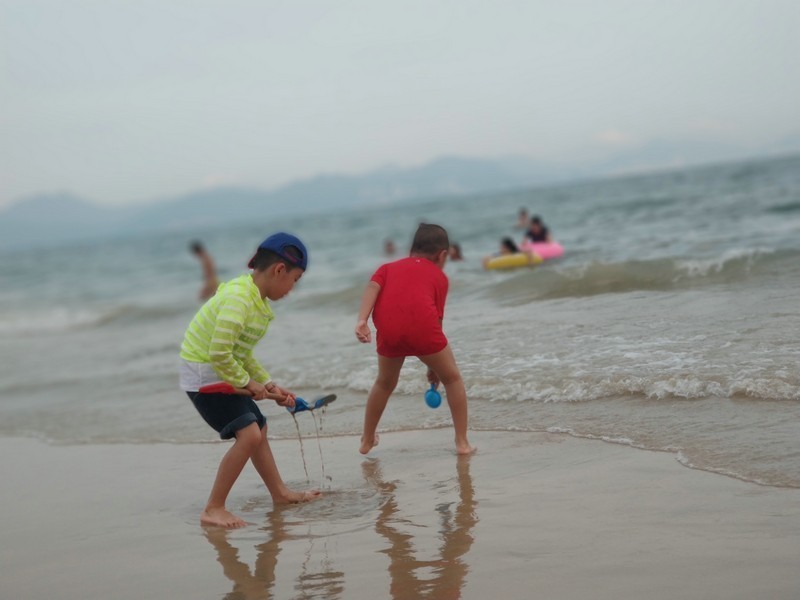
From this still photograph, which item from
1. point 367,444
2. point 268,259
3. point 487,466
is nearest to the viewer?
point 268,259

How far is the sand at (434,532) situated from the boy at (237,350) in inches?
14.1

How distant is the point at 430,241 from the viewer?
5.48 metres

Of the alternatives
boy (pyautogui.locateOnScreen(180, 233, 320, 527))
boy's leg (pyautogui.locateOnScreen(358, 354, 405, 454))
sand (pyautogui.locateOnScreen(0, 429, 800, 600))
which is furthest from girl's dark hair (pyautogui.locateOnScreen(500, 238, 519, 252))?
boy (pyautogui.locateOnScreen(180, 233, 320, 527))

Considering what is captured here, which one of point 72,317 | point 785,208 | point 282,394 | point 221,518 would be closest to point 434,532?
point 282,394

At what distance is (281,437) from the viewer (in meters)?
6.68

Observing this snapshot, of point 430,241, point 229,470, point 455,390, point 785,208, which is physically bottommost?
point 229,470

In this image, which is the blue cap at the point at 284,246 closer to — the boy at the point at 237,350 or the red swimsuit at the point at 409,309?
the boy at the point at 237,350

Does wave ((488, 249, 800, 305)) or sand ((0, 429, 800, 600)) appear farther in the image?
wave ((488, 249, 800, 305))

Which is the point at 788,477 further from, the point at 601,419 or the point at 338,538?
the point at 338,538

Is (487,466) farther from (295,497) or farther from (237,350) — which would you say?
(237,350)

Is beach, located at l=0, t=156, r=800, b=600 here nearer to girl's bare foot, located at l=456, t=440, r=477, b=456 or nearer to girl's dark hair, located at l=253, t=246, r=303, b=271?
girl's bare foot, located at l=456, t=440, r=477, b=456

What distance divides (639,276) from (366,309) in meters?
7.57

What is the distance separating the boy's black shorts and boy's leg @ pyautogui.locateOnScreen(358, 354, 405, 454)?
3.41 feet

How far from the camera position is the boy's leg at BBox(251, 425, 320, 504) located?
4.92 m
